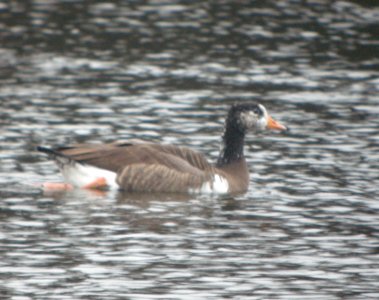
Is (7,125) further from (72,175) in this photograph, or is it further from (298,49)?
(298,49)

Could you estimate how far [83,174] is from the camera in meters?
18.3

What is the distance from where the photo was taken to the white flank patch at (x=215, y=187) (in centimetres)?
1845

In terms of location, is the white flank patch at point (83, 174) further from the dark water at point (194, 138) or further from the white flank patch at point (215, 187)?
the white flank patch at point (215, 187)

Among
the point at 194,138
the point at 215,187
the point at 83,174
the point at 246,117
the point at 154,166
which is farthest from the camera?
the point at 194,138

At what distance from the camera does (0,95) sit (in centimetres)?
2453

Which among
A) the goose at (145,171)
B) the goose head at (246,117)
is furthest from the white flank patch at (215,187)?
the goose head at (246,117)

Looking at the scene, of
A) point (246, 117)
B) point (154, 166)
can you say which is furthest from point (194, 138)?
point (154, 166)

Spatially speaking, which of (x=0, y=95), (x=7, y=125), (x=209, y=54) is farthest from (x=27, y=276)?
(x=209, y=54)

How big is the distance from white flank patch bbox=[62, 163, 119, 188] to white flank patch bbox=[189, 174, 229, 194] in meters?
1.20

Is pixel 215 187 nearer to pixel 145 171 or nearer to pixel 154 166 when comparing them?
pixel 154 166

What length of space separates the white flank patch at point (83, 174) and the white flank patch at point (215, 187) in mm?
1204

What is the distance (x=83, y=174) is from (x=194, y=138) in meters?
3.60

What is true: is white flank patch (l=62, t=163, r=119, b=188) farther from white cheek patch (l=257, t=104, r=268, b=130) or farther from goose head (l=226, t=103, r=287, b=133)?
white cheek patch (l=257, t=104, r=268, b=130)

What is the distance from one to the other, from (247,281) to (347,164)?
6790 mm
